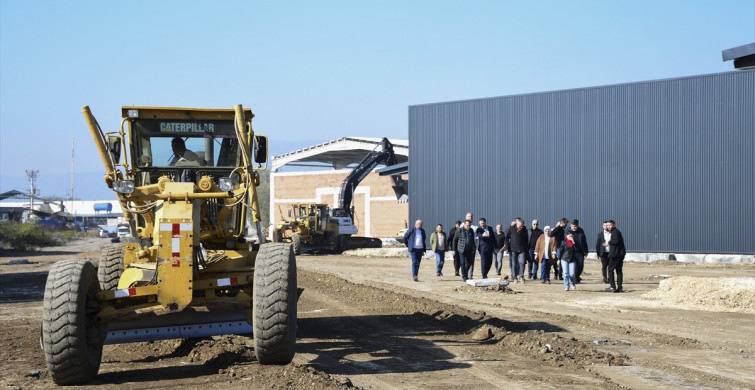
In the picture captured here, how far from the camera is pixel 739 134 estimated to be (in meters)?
33.9

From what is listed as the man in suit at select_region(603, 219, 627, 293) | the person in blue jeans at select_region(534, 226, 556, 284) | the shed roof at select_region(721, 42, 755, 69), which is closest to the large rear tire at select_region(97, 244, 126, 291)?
the man in suit at select_region(603, 219, 627, 293)

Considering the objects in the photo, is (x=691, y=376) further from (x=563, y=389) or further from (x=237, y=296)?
(x=237, y=296)

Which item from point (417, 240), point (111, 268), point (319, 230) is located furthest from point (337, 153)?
point (111, 268)

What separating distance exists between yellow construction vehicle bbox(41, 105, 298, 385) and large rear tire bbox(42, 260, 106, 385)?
0.01 m

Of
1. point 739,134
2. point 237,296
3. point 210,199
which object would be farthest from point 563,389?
point 739,134

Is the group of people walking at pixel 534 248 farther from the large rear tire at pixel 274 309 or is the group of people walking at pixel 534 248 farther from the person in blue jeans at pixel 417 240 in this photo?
the large rear tire at pixel 274 309

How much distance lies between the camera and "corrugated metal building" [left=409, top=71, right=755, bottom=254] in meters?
34.1

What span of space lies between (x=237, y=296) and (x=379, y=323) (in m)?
5.24

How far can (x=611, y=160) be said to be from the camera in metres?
37.1

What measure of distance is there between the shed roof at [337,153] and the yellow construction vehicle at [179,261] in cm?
4930

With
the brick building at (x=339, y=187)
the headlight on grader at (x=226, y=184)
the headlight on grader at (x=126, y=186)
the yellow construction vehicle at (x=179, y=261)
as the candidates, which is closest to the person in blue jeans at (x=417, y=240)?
the yellow construction vehicle at (x=179, y=261)

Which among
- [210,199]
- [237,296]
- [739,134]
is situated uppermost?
[739,134]

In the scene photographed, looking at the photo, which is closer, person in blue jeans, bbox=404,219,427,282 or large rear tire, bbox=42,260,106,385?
large rear tire, bbox=42,260,106,385

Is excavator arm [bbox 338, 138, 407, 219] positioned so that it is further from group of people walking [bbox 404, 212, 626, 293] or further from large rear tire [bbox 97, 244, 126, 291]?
large rear tire [bbox 97, 244, 126, 291]
